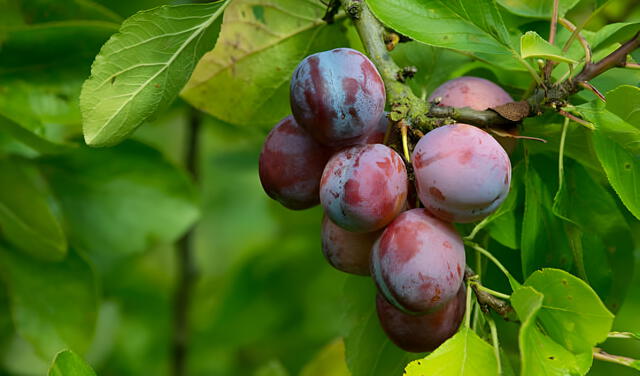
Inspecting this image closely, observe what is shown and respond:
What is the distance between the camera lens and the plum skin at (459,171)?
31.3 inches

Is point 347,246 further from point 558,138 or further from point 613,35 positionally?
point 613,35

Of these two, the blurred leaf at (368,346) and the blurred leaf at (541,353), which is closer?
the blurred leaf at (541,353)

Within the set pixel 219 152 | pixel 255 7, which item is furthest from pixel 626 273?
pixel 219 152

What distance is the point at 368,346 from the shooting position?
1.04m

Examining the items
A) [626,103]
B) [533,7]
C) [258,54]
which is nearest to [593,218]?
[626,103]

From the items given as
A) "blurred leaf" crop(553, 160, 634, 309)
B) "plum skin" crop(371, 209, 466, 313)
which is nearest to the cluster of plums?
"plum skin" crop(371, 209, 466, 313)

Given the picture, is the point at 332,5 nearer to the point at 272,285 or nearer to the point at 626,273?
the point at 626,273

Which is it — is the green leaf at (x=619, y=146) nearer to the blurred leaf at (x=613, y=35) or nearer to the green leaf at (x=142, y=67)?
the blurred leaf at (x=613, y=35)

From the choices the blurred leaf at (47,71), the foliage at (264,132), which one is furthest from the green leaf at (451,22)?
the blurred leaf at (47,71)

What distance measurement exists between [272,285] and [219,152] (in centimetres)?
69

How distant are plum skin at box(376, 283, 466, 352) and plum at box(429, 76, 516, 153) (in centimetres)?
22

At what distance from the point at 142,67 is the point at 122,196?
0.64 meters

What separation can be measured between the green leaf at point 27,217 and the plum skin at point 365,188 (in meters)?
0.62

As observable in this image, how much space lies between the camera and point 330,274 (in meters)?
2.11
